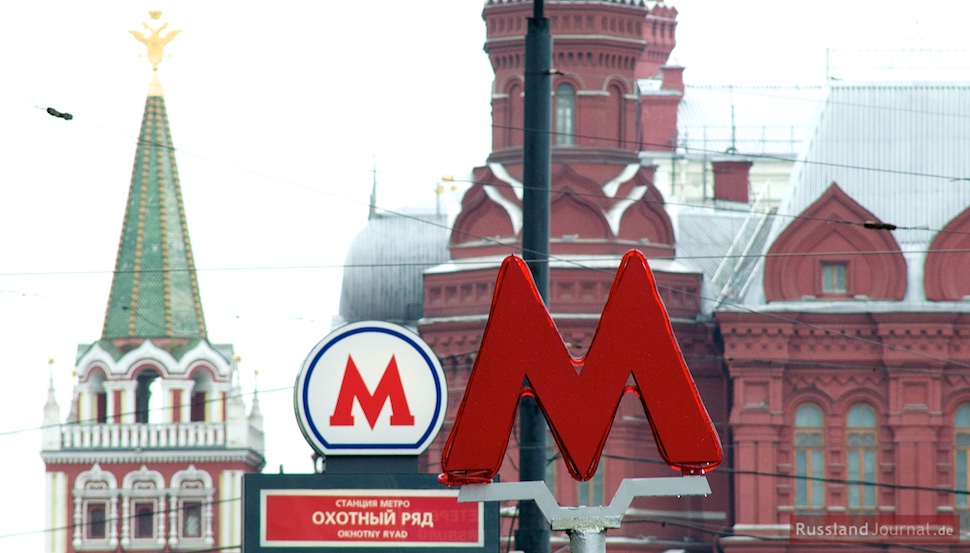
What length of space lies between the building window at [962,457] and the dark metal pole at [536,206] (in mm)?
29401

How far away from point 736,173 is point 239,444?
13972 mm

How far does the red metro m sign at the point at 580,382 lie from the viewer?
1184 centimetres

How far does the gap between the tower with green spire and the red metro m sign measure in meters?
47.4

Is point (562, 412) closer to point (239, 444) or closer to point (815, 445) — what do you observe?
point (815, 445)

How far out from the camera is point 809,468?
4875cm

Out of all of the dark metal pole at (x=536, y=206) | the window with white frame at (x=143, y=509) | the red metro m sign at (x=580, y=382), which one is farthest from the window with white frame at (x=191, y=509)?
the red metro m sign at (x=580, y=382)

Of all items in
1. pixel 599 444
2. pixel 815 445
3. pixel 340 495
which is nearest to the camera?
pixel 599 444

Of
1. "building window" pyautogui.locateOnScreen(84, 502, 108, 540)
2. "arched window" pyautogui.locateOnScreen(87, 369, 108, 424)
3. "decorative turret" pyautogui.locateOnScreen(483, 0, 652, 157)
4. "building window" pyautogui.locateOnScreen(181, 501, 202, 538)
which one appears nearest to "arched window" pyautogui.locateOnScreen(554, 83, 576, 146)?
"decorative turret" pyautogui.locateOnScreen(483, 0, 652, 157)

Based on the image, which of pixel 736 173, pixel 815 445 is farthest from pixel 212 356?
pixel 815 445

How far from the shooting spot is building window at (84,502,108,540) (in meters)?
59.4

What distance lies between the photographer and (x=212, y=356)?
61500 mm

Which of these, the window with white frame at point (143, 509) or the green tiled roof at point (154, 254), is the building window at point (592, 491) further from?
the green tiled roof at point (154, 254)

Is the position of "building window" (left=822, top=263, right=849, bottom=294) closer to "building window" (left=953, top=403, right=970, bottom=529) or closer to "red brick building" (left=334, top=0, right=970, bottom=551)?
"red brick building" (left=334, top=0, right=970, bottom=551)

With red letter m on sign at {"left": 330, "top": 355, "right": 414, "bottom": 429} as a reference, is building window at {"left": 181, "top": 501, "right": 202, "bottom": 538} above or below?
below
